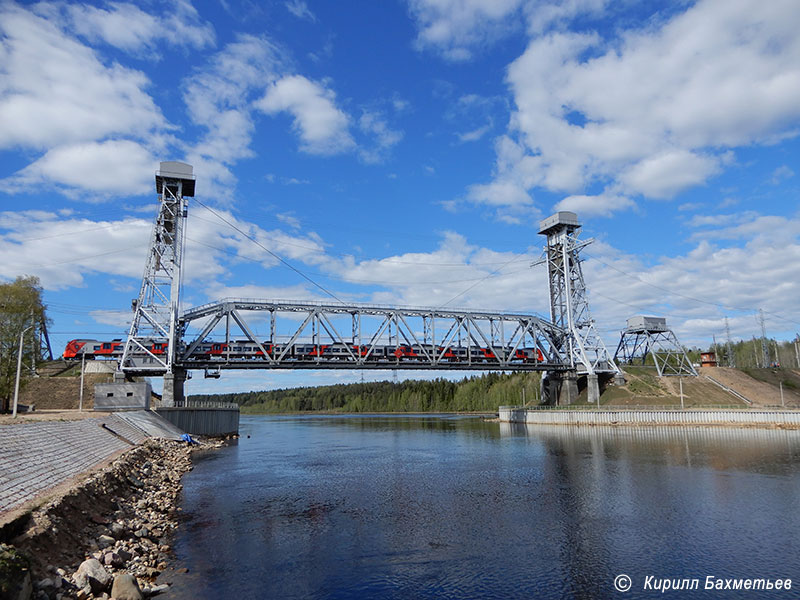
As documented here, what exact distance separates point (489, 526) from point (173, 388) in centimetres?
6548

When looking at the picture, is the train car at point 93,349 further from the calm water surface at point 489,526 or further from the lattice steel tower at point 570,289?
the lattice steel tower at point 570,289

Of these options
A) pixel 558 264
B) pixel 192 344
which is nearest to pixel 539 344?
pixel 558 264

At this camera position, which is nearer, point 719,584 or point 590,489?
point 719,584

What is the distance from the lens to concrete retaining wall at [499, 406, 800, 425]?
72000 mm

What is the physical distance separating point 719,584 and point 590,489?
1649 centimetres

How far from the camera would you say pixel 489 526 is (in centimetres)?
2456

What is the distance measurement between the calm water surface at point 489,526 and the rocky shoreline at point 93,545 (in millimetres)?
1245

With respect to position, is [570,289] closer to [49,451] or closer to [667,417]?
[667,417]

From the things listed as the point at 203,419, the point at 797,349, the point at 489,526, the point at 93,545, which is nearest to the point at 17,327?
the point at 203,419

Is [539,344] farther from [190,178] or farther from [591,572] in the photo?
[591,572]

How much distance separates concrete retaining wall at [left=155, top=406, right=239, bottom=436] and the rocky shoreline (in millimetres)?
44025

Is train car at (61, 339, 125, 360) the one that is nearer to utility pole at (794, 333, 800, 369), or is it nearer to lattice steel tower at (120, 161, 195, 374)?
lattice steel tower at (120, 161, 195, 374)

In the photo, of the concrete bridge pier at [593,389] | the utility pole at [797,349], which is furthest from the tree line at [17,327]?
the utility pole at [797,349]

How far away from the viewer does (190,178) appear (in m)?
81.1
